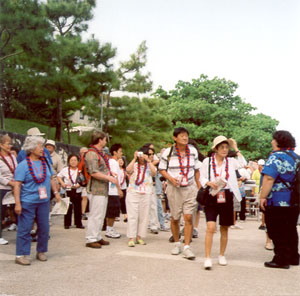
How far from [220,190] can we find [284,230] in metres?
1.06

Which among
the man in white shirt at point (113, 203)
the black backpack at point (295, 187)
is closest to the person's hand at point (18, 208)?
the man in white shirt at point (113, 203)

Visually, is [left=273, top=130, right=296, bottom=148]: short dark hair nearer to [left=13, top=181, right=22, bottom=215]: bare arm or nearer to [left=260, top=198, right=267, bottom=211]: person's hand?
[left=260, top=198, right=267, bottom=211]: person's hand

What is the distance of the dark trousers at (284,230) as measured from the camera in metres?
6.15

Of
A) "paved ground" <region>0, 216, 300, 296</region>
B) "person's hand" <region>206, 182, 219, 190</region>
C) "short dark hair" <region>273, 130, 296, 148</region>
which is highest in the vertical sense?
"short dark hair" <region>273, 130, 296, 148</region>

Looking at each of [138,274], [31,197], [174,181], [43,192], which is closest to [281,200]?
[174,181]

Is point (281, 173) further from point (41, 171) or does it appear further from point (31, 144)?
point (31, 144)

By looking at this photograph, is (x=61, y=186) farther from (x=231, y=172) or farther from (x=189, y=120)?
(x=189, y=120)

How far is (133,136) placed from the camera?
35094 mm

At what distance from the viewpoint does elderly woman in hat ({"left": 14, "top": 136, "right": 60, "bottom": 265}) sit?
19.6 ft

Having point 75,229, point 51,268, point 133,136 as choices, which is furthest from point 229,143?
point 133,136

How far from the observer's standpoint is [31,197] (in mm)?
6051

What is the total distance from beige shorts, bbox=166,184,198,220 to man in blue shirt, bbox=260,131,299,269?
3.63ft

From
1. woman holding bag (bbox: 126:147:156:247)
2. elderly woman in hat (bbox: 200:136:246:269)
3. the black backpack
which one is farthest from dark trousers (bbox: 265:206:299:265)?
woman holding bag (bbox: 126:147:156:247)

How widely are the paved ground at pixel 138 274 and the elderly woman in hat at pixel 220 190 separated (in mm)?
451
